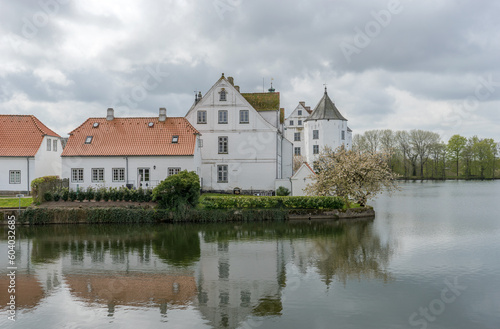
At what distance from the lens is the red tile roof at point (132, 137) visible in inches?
1261

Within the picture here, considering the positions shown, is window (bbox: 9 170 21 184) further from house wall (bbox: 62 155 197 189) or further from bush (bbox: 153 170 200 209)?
bush (bbox: 153 170 200 209)

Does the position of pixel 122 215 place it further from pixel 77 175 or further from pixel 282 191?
pixel 282 191

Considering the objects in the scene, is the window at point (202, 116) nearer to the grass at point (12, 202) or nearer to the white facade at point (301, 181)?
the white facade at point (301, 181)

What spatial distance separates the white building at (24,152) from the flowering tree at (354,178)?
65.4ft

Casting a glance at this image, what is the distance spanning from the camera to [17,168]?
32.5 m

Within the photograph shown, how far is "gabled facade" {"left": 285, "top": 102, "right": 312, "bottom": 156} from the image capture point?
6550 centimetres

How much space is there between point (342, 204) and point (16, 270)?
19135mm

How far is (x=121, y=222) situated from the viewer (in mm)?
27375

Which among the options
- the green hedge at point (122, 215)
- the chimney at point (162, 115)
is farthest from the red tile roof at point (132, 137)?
the green hedge at point (122, 215)

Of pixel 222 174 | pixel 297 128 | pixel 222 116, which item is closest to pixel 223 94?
pixel 222 116

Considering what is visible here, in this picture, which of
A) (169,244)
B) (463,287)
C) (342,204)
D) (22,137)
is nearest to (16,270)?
(169,244)

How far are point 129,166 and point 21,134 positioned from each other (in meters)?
9.36

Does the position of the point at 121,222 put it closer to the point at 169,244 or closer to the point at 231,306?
the point at 169,244

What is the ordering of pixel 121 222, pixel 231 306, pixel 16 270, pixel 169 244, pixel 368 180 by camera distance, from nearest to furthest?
pixel 231 306 → pixel 16 270 → pixel 169 244 → pixel 121 222 → pixel 368 180
